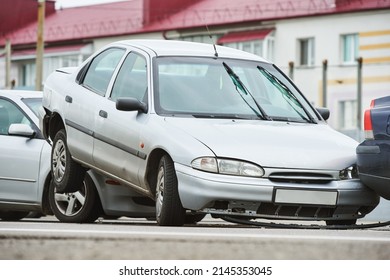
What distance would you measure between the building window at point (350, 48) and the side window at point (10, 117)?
135 feet

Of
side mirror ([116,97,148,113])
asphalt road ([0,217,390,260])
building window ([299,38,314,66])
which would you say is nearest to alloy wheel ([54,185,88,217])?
side mirror ([116,97,148,113])

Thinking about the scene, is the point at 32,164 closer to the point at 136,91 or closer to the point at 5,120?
the point at 5,120

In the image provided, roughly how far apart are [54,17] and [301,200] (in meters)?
62.5

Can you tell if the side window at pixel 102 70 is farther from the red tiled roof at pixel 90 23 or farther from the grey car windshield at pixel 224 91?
the red tiled roof at pixel 90 23

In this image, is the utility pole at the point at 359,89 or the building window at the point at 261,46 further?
the building window at the point at 261,46

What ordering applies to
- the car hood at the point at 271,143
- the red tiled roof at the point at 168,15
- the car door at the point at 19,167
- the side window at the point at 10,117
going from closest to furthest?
the car hood at the point at 271,143
the car door at the point at 19,167
the side window at the point at 10,117
the red tiled roof at the point at 168,15

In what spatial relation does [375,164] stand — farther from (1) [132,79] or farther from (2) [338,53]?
(2) [338,53]

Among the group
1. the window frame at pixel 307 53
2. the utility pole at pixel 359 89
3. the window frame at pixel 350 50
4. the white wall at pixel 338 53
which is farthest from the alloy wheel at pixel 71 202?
the window frame at pixel 307 53

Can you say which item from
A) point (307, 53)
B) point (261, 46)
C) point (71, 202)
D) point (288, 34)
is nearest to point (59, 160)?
point (71, 202)

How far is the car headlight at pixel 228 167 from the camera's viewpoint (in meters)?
8.73

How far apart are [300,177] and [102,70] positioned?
2814 millimetres

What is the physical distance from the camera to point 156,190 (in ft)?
30.4
